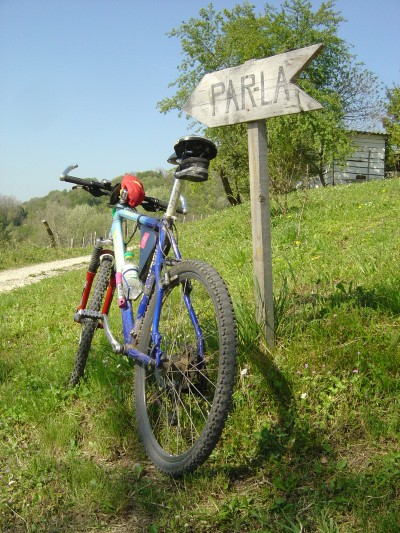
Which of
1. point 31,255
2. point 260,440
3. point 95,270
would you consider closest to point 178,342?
point 260,440

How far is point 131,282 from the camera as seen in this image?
11.3 ft

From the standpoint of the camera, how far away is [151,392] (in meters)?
3.07

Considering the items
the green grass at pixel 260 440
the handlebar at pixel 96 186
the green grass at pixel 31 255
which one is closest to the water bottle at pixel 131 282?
the handlebar at pixel 96 186

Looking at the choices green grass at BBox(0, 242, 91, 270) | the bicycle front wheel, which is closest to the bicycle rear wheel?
the bicycle front wheel

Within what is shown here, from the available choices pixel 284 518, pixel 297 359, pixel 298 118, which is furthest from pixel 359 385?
pixel 298 118

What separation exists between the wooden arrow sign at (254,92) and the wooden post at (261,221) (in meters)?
0.14

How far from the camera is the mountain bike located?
2473 millimetres

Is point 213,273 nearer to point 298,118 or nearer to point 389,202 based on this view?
point 389,202

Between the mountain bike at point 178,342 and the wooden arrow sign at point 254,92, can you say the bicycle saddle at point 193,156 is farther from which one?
the wooden arrow sign at point 254,92

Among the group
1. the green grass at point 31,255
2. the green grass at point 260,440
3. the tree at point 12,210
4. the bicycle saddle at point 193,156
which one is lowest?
the tree at point 12,210

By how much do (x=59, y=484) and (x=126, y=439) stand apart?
0.47 meters

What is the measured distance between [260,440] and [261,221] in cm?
131

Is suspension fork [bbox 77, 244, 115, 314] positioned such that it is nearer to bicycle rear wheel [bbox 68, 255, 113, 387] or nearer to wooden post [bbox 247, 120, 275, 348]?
bicycle rear wheel [bbox 68, 255, 113, 387]

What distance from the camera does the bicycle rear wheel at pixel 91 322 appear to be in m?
3.80
